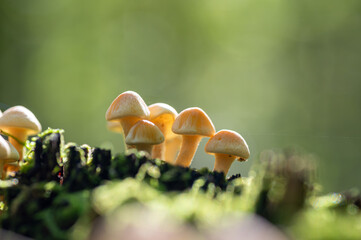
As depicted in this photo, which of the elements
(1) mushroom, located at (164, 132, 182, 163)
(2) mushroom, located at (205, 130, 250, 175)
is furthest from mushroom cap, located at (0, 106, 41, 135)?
(2) mushroom, located at (205, 130, 250, 175)

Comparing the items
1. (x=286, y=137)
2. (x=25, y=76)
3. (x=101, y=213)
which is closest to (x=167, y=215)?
(x=101, y=213)

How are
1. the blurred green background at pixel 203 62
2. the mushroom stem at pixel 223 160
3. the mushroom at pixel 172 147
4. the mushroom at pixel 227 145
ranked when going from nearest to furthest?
the mushroom at pixel 227 145
the mushroom stem at pixel 223 160
the mushroom at pixel 172 147
the blurred green background at pixel 203 62

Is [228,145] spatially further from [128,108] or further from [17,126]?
[17,126]

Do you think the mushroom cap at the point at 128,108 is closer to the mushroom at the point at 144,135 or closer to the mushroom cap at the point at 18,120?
the mushroom at the point at 144,135

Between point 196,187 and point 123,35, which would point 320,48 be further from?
point 196,187

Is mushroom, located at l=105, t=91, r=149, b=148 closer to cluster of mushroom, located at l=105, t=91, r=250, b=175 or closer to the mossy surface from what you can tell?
cluster of mushroom, located at l=105, t=91, r=250, b=175

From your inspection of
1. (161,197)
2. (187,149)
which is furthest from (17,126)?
(161,197)

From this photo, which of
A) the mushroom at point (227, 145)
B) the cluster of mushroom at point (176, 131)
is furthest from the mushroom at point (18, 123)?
the mushroom at point (227, 145)
